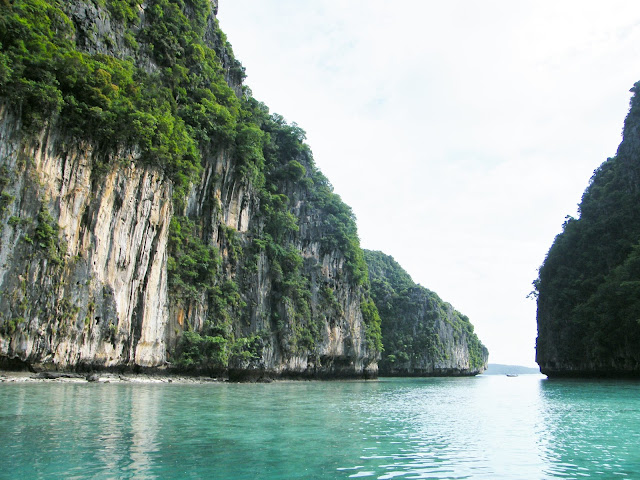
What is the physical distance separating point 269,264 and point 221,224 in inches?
280

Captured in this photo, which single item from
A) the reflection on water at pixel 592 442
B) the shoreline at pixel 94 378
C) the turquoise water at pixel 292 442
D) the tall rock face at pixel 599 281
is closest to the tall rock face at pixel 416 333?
the tall rock face at pixel 599 281

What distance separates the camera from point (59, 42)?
925 inches

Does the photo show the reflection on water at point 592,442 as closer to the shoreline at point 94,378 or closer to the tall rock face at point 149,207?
the shoreline at point 94,378

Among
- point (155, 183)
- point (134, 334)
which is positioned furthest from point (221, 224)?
point (134, 334)

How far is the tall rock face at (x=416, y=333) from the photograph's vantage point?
8100 cm

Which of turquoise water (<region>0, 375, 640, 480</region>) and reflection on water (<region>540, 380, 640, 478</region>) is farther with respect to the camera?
reflection on water (<region>540, 380, 640, 478</region>)

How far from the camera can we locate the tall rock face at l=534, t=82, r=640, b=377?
37.5m

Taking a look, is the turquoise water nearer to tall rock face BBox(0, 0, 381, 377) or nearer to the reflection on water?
the reflection on water

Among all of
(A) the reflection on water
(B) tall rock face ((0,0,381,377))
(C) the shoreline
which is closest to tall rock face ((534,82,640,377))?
(B) tall rock face ((0,0,381,377))

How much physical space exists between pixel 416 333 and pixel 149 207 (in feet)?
211

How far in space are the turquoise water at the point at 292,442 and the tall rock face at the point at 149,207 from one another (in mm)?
8449

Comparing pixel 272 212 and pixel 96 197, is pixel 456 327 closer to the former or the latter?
pixel 272 212

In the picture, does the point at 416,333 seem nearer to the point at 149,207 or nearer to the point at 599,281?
the point at 599,281

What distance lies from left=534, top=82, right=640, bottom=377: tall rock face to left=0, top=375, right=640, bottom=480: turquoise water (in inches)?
1051
